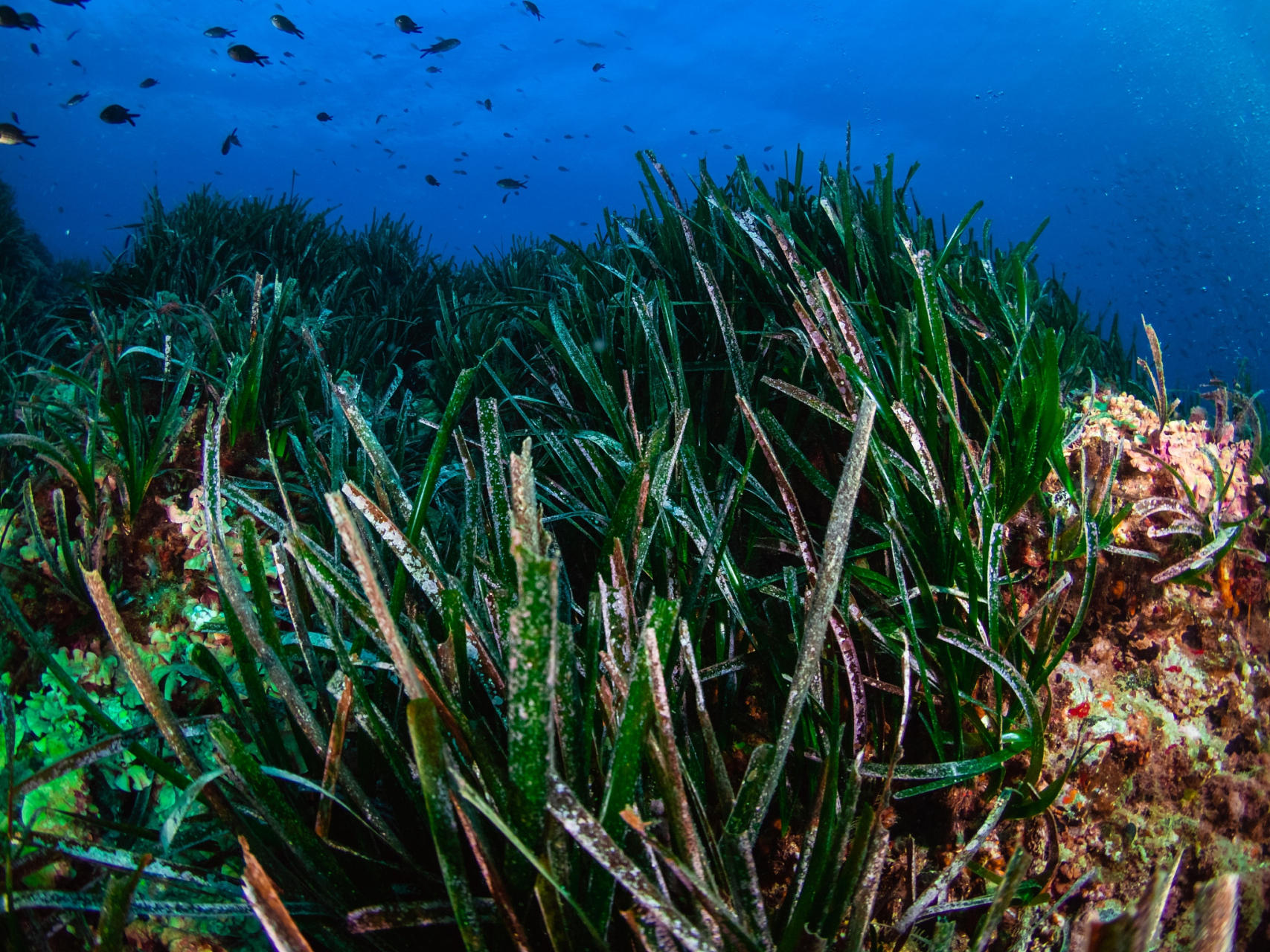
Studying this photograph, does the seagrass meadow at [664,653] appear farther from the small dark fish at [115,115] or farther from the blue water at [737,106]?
the blue water at [737,106]

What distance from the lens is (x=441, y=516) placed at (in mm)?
1917

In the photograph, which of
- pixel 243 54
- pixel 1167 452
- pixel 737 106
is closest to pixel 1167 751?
pixel 1167 452

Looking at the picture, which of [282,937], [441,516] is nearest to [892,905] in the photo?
[282,937]

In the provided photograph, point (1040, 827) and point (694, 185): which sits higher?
point (694, 185)

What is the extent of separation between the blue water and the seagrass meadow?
202 feet

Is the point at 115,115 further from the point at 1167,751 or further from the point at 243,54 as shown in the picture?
the point at 1167,751

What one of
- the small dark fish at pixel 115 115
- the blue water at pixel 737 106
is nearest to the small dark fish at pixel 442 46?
the small dark fish at pixel 115 115

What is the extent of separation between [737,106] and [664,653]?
99583 millimetres

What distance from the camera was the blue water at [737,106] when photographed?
71.4m

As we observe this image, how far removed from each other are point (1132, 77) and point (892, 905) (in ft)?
478

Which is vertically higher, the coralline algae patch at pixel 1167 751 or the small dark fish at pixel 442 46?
the small dark fish at pixel 442 46

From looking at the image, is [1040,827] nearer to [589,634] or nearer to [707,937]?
[707,937]

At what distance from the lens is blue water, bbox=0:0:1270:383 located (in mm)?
71375

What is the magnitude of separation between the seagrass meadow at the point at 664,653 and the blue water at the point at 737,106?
202ft
